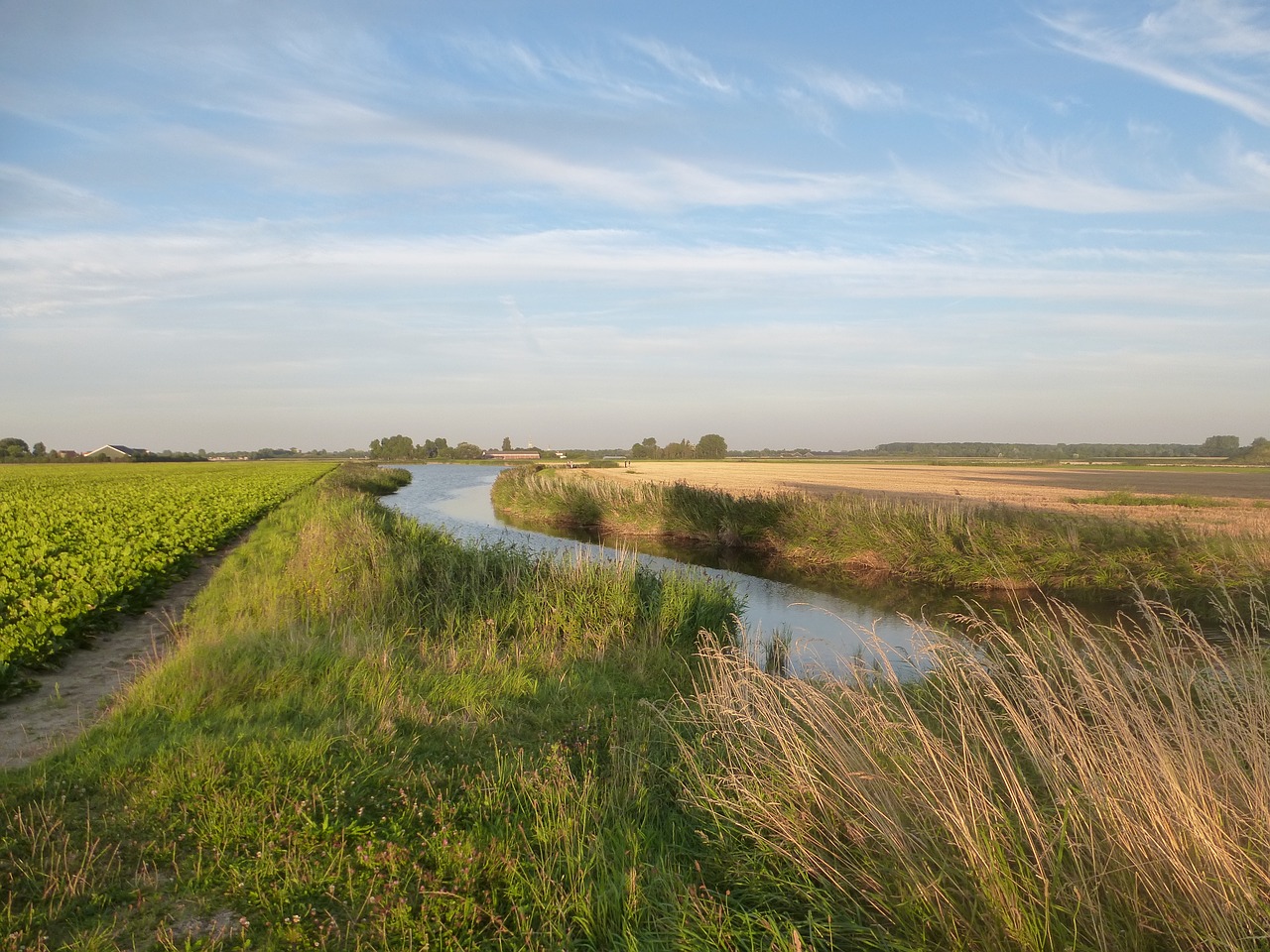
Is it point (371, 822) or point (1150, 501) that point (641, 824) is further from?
point (1150, 501)

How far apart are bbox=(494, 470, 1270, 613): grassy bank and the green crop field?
12719 millimetres

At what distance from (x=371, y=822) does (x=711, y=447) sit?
175861mm

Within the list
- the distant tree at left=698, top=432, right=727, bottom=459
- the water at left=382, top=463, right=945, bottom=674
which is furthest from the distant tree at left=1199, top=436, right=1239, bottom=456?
the water at left=382, top=463, right=945, bottom=674

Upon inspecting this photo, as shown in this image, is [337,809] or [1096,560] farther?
[1096,560]

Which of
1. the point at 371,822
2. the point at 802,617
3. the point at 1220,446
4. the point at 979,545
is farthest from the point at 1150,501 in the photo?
the point at 1220,446

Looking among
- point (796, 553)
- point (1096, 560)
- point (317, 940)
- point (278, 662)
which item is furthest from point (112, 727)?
point (796, 553)

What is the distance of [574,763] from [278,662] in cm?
310

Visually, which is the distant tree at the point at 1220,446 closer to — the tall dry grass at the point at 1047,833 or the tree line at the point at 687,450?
the tree line at the point at 687,450

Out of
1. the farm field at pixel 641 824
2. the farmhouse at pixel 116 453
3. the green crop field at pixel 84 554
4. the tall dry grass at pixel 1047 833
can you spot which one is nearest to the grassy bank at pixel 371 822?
the farm field at pixel 641 824

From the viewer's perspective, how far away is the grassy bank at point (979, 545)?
1714cm

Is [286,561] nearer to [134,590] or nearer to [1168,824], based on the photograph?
[134,590]

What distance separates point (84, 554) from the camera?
15.1m

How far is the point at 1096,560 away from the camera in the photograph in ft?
60.4

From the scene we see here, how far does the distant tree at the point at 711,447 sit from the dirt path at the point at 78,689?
550 ft
